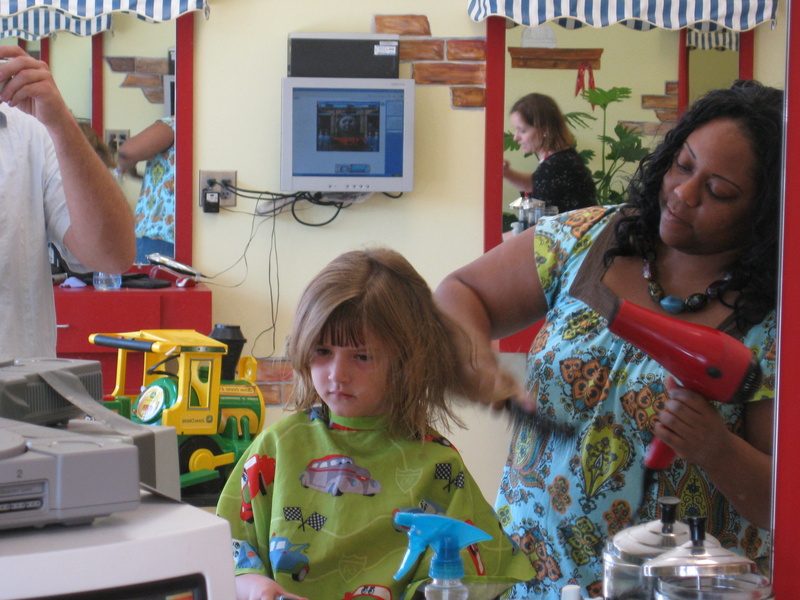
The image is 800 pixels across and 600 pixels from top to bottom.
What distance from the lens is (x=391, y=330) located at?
3.38 feet

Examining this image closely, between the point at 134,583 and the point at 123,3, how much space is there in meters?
3.12

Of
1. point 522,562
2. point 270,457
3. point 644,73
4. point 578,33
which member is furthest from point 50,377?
point 578,33

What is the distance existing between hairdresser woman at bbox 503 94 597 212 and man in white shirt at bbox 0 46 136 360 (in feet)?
6.78

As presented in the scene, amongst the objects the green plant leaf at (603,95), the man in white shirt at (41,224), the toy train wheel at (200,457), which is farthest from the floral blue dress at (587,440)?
the green plant leaf at (603,95)

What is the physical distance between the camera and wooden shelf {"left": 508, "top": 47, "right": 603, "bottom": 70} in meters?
3.29

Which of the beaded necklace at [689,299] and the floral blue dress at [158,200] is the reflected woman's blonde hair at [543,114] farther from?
the beaded necklace at [689,299]

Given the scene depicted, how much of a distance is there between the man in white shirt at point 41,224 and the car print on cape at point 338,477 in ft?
1.61

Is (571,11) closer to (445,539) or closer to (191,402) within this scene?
(191,402)

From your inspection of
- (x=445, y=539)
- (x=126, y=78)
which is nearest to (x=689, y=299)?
(x=445, y=539)

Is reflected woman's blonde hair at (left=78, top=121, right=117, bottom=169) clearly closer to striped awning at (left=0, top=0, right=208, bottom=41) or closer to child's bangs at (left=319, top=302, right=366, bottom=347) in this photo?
striped awning at (left=0, top=0, right=208, bottom=41)

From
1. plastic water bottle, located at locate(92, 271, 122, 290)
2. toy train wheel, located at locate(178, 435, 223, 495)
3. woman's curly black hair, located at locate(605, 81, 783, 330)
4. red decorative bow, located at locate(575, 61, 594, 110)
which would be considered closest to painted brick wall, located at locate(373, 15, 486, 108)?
red decorative bow, located at locate(575, 61, 594, 110)

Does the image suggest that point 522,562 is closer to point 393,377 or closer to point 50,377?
point 393,377

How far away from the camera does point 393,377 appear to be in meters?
1.03

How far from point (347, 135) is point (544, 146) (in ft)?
2.55
